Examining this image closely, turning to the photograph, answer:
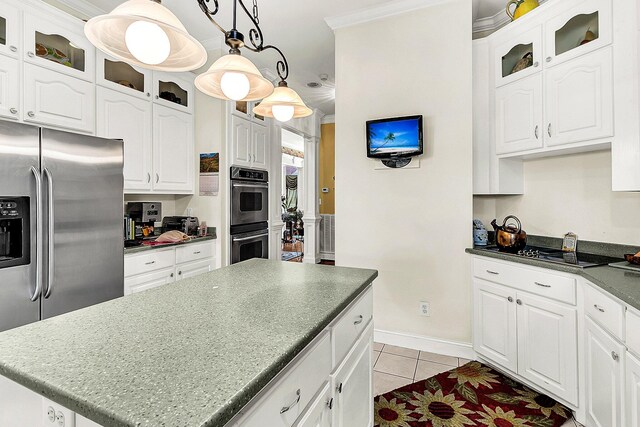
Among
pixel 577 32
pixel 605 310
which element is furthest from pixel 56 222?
pixel 577 32

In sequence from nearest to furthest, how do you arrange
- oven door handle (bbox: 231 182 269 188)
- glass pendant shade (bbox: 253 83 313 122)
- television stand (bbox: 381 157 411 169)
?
glass pendant shade (bbox: 253 83 313 122) < television stand (bbox: 381 157 411 169) < oven door handle (bbox: 231 182 269 188)

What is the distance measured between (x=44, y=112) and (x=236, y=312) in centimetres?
A: 220

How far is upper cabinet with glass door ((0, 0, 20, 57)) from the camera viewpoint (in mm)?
1963

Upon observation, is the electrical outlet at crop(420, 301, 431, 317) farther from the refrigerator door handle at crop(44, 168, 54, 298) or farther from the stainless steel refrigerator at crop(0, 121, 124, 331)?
the refrigerator door handle at crop(44, 168, 54, 298)

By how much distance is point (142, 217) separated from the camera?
3098mm

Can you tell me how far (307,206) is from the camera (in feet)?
20.3

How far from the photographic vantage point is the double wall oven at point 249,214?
137 inches

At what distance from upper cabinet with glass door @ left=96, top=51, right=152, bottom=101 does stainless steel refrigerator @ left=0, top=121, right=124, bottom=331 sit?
0.67 m

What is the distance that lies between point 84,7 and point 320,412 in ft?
11.5

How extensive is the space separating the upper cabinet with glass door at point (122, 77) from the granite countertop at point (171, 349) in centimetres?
216

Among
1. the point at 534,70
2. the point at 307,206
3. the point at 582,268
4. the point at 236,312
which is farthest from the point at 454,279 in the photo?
the point at 307,206

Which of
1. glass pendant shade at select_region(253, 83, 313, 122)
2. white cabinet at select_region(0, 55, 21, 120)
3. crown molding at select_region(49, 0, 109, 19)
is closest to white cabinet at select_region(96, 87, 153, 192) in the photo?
white cabinet at select_region(0, 55, 21, 120)

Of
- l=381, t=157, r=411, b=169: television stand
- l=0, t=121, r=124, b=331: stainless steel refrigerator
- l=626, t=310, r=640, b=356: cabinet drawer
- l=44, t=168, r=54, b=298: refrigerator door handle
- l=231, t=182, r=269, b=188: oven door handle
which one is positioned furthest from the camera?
l=231, t=182, r=269, b=188: oven door handle

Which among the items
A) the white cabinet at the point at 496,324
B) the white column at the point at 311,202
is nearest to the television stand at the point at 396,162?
the white cabinet at the point at 496,324
